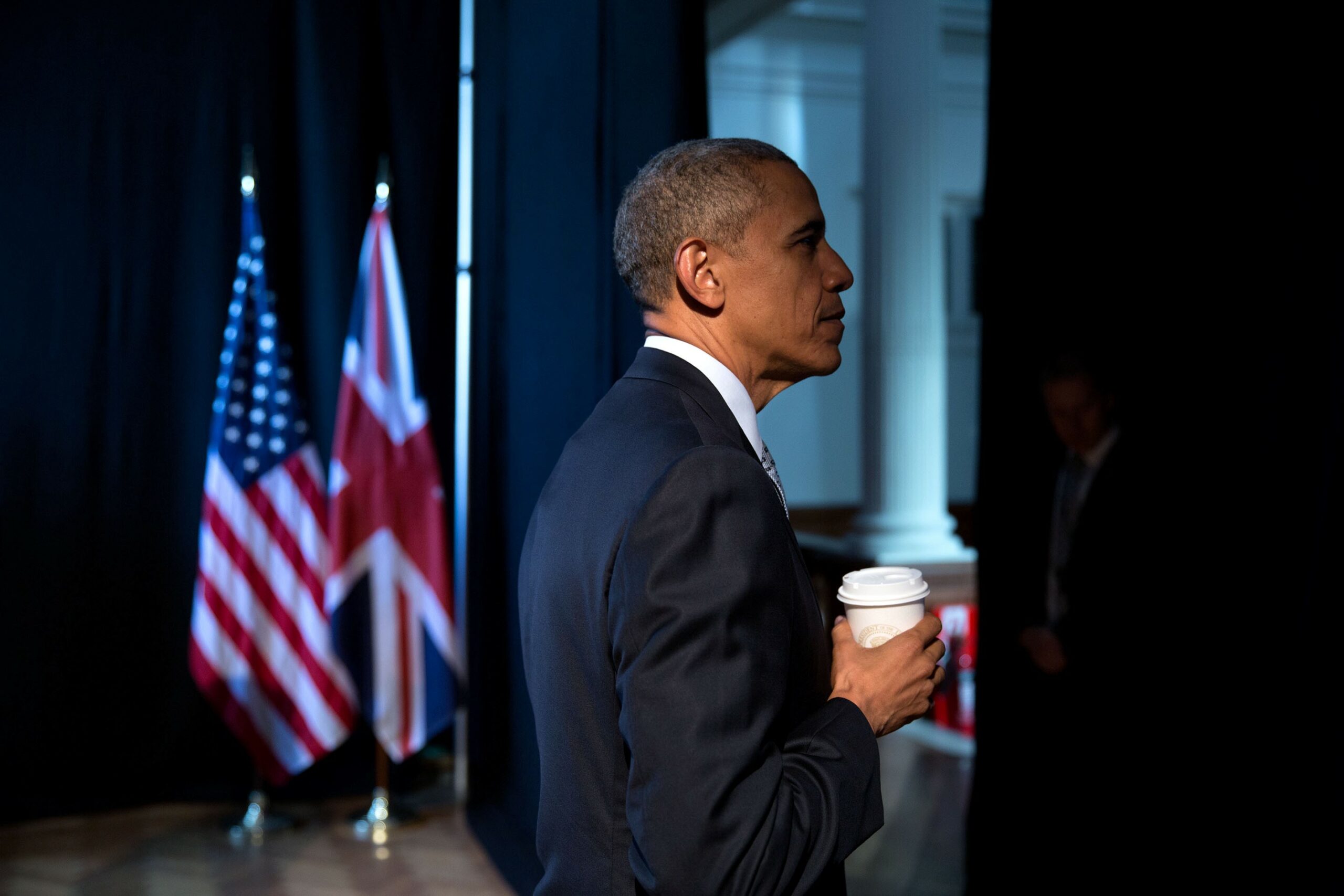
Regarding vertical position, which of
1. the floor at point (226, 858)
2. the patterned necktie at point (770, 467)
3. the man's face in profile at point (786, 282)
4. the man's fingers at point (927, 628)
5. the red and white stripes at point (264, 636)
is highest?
the man's face in profile at point (786, 282)

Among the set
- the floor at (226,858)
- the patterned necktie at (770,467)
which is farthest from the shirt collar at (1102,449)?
the floor at (226,858)

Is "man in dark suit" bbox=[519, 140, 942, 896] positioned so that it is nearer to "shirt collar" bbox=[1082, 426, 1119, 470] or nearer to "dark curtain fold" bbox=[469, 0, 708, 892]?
"dark curtain fold" bbox=[469, 0, 708, 892]

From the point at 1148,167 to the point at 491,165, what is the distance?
2065 mm

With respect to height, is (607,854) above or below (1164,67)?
below

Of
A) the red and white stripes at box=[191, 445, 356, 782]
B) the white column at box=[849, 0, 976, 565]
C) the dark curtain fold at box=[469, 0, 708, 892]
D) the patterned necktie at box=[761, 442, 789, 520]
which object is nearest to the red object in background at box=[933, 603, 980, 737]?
the white column at box=[849, 0, 976, 565]

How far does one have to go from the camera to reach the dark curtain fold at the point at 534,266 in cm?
271

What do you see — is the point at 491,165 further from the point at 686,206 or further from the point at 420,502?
the point at 686,206

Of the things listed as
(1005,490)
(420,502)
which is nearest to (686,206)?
(1005,490)

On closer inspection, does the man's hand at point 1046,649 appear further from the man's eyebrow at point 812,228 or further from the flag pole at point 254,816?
the flag pole at point 254,816

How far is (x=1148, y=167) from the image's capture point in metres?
3.03

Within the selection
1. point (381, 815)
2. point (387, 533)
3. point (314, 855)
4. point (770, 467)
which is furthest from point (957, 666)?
point (770, 467)

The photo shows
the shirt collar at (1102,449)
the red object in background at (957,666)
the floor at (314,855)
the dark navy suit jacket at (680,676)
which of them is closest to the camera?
the dark navy suit jacket at (680,676)

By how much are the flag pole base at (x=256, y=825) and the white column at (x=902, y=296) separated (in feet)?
10.4

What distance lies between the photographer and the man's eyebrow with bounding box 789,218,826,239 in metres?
1.15
